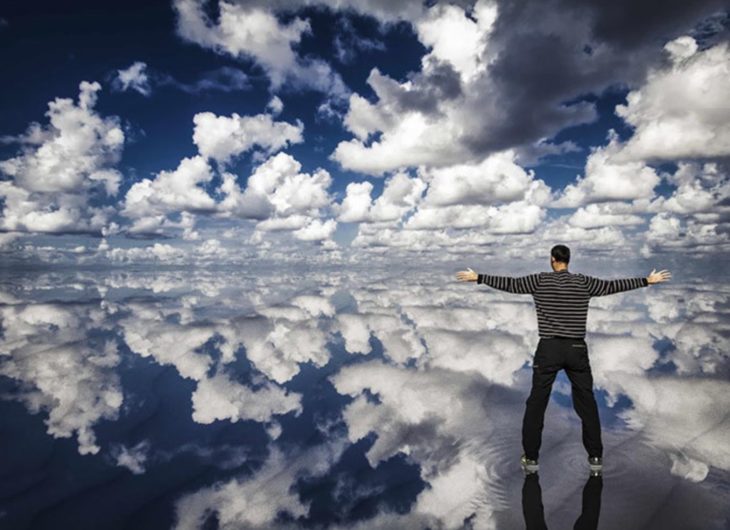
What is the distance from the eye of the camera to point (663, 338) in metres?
17.9

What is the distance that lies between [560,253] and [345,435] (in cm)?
523

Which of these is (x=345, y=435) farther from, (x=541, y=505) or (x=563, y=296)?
(x=563, y=296)

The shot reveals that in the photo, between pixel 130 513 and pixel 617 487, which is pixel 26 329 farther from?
pixel 617 487

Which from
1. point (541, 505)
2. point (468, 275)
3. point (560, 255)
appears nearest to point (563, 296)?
point (560, 255)

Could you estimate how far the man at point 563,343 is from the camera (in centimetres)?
591

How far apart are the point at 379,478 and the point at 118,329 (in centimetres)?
1900

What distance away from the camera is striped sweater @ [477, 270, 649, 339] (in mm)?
5910

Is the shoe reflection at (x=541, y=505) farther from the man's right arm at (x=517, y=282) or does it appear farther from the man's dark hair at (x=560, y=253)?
the man's dark hair at (x=560, y=253)

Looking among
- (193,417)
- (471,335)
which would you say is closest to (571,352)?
(193,417)

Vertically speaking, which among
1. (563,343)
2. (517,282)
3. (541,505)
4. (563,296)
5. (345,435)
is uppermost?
(517,282)

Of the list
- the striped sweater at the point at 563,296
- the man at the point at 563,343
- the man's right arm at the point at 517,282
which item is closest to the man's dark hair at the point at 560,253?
the man at the point at 563,343

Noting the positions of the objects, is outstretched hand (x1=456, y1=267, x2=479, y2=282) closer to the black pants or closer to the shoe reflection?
the black pants

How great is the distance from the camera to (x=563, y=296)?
598 centimetres

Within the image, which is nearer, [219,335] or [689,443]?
[689,443]
